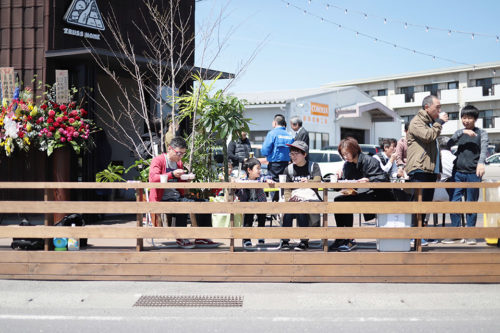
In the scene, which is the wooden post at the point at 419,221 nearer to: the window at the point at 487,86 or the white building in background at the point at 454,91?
the white building in background at the point at 454,91

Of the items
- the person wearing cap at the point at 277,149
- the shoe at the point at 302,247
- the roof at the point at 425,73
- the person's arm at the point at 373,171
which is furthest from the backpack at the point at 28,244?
the roof at the point at 425,73

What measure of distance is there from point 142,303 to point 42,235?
163cm

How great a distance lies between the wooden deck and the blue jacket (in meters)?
2.76

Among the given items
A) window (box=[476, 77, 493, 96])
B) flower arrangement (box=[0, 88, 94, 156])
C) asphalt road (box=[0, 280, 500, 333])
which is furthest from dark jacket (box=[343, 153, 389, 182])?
window (box=[476, 77, 493, 96])

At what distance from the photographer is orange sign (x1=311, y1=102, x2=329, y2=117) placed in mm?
23402

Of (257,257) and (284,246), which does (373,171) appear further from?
(257,257)

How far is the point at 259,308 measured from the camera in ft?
14.7

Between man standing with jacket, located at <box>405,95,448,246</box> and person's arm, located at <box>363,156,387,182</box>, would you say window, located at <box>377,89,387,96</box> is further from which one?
person's arm, located at <box>363,156,387,182</box>

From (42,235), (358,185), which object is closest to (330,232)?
(358,185)

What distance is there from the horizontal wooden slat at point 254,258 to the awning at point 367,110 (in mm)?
20559

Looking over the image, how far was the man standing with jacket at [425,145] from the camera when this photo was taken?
602cm

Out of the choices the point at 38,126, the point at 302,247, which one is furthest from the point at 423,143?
the point at 38,126

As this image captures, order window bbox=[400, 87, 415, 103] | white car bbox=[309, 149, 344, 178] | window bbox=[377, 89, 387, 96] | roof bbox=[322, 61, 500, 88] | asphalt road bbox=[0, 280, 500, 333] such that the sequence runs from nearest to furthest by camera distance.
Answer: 1. asphalt road bbox=[0, 280, 500, 333]
2. white car bbox=[309, 149, 344, 178]
3. roof bbox=[322, 61, 500, 88]
4. window bbox=[400, 87, 415, 103]
5. window bbox=[377, 89, 387, 96]

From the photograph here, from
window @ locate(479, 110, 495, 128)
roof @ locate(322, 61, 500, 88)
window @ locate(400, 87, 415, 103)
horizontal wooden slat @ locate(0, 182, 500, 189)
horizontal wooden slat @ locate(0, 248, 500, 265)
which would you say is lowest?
horizontal wooden slat @ locate(0, 248, 500, 265)
